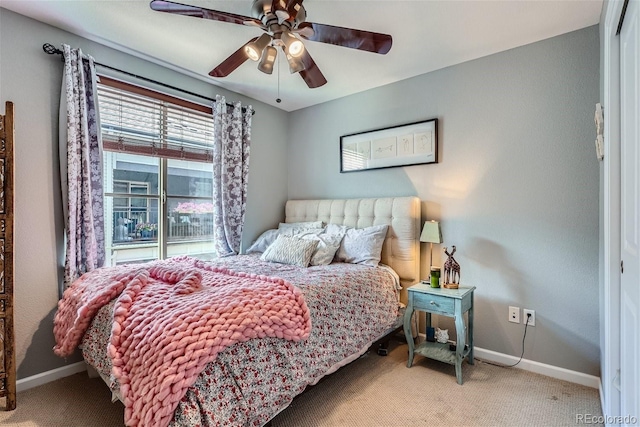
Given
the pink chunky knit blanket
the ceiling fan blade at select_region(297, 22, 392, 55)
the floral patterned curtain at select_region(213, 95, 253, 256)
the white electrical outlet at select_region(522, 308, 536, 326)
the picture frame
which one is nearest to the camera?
the pink chunky knit blanket

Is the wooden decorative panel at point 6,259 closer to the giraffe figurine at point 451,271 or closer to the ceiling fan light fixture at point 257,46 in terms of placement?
the ceiling fan light fixture at point 257,46

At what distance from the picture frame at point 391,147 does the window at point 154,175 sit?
1468 mm

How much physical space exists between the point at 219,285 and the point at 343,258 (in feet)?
4.30

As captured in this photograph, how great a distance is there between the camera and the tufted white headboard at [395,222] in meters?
2.76

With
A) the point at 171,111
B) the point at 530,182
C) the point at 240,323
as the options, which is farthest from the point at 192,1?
the point at 530,182

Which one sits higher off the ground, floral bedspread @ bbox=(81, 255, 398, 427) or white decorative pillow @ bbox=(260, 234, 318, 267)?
white decorative pillow @ bbox=(260, 234, 318, 267)

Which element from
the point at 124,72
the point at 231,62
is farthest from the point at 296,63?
the point at 124,72

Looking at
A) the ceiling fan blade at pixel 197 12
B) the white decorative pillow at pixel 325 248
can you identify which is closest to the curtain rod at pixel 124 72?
the ceiling fan blade at pixel 197 12

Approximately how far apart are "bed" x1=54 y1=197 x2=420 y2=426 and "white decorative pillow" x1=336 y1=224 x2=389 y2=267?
1 centimetres

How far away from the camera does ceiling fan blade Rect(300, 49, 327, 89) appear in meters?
1.94

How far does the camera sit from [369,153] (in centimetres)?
320

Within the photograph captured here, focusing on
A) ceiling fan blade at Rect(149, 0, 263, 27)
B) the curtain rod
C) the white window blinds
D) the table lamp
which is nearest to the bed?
the table lamp

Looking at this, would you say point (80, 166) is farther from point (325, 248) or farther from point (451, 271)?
point (451, 271)

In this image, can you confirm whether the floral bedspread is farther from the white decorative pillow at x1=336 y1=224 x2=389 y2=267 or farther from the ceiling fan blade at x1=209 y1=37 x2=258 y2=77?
the ceiling fan blade at x1=209 y1=37 x2=258 y2=77
